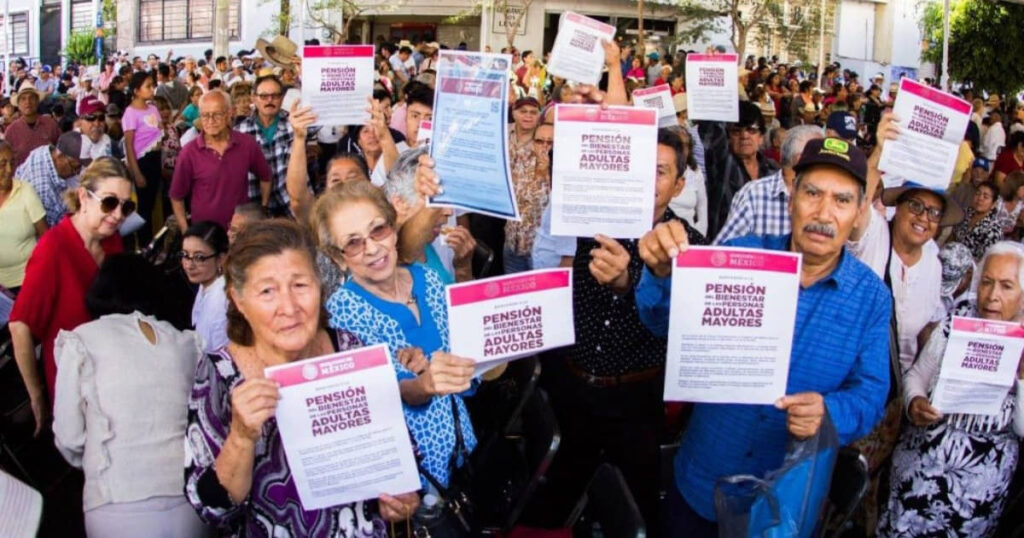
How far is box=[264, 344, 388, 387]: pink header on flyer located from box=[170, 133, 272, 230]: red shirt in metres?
4.75

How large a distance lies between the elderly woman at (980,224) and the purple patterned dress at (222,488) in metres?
7.07

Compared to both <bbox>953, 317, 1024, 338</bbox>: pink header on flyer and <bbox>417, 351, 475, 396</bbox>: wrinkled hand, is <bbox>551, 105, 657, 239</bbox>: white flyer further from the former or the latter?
<bbox>953, 317, 1024, 338</bbox>: pink header on flyer

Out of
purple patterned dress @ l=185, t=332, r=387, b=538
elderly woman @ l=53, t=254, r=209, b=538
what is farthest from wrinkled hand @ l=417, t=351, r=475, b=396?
elderly woman @ l=53, t=254, r=209, b=538

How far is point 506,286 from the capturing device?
108 inches

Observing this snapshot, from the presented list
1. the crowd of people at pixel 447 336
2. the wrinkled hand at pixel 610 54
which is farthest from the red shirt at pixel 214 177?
the wrinkled hand at pixel 610 54

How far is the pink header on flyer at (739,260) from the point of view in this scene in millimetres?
2592

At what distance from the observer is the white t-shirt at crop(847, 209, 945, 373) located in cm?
443

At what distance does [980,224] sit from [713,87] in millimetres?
3612

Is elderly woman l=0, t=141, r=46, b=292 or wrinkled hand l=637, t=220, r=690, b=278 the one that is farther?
elderly woman l=0, t=141, r=46, b=292

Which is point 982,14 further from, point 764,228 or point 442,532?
point 442,532

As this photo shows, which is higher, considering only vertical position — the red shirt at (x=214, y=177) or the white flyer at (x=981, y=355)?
the red shirt at (x=214, y=177)

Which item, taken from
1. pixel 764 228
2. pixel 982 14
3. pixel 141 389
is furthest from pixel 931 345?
pixel 982 14

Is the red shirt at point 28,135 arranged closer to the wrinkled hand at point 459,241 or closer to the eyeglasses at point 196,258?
the eyeglasses at point 196,258

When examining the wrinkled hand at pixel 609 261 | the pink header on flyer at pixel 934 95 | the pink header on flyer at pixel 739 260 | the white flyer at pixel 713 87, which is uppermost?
the white flyer at pixel 713 87
